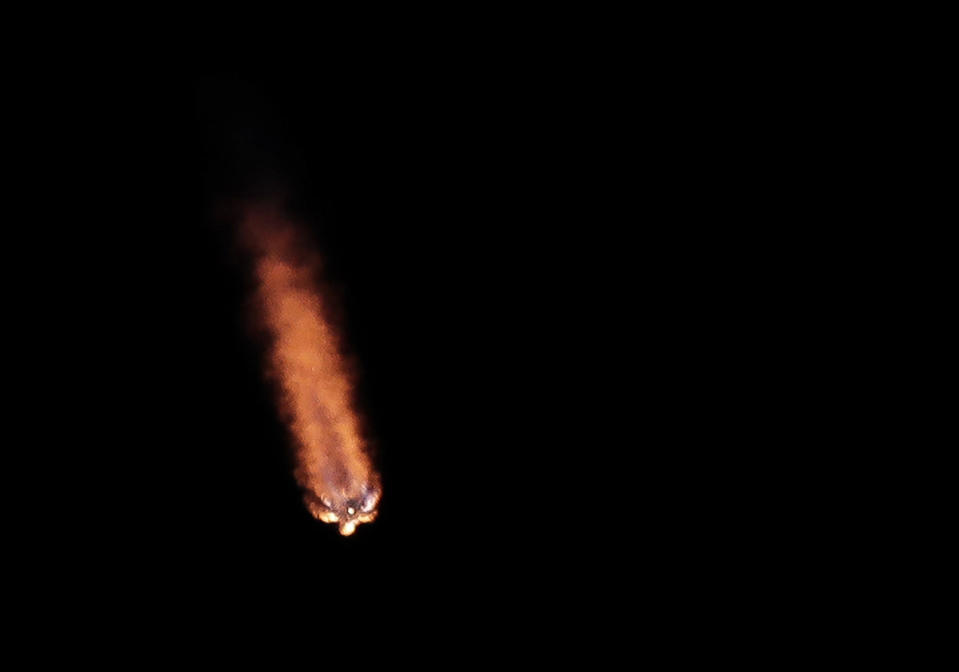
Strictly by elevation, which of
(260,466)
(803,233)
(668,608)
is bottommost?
(668,608)

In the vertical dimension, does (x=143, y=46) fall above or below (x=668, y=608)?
above

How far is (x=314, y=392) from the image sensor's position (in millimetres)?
3613

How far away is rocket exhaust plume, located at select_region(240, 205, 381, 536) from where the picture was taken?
3.56 m

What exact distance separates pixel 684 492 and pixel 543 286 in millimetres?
1351

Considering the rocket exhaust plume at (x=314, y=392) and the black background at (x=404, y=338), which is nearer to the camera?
the black background at (x=404, y=338)

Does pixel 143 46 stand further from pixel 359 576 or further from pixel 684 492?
pixel 684 492

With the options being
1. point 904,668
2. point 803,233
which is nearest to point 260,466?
point 803,233

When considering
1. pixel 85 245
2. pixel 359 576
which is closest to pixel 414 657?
pixel 359 576

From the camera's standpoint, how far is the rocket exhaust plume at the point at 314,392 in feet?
11.7

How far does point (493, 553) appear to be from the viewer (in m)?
3.75

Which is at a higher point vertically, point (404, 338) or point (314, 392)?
point (404, 338)

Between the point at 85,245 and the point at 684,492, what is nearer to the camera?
the point at 85,245

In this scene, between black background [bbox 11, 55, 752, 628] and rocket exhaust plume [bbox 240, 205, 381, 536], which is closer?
black background [bbox 11, 55, 752, 628]

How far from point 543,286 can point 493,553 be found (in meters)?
1.47
